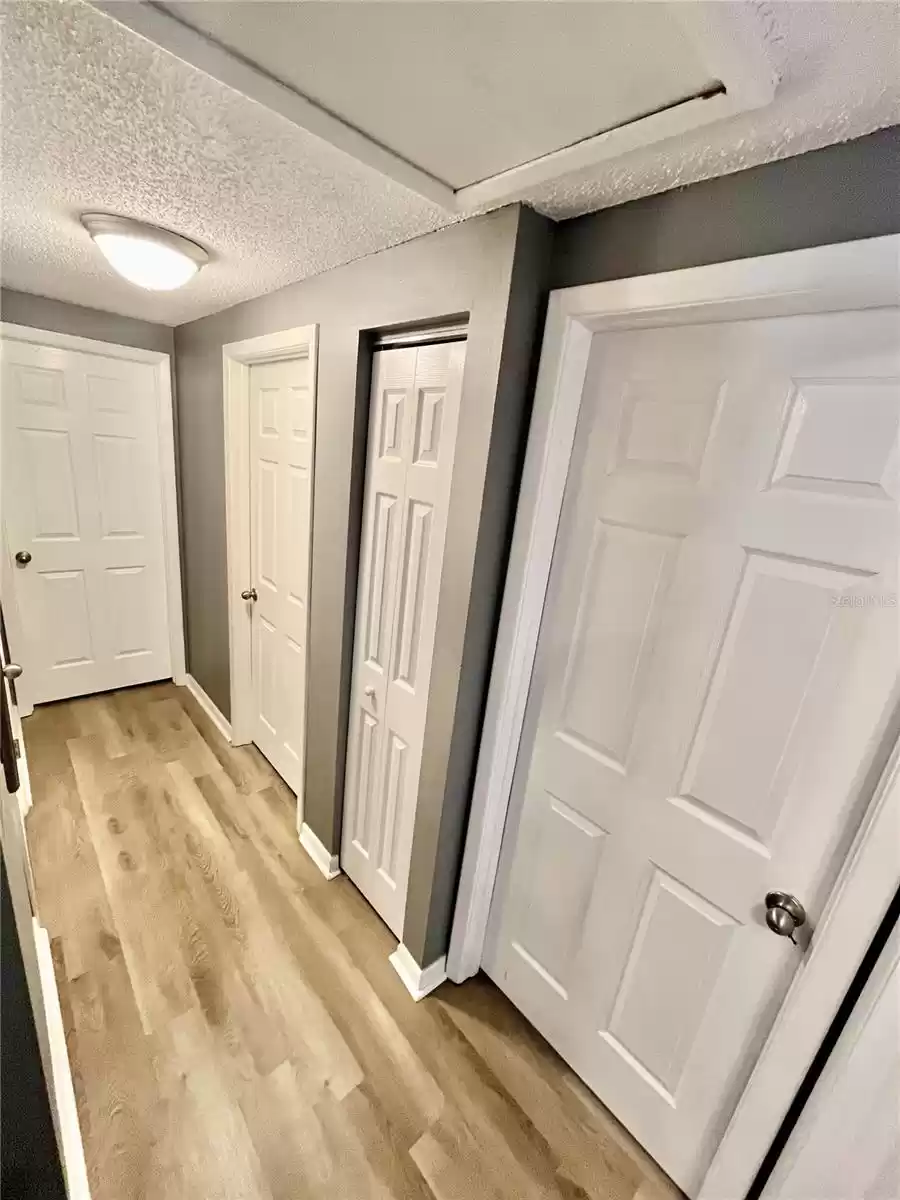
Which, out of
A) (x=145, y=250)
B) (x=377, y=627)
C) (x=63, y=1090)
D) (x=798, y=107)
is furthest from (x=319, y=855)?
(x=798, y=107)

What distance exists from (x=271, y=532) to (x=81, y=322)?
1.51m

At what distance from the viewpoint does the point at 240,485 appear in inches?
88.7

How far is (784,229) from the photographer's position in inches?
31.6

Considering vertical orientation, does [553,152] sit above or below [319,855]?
above

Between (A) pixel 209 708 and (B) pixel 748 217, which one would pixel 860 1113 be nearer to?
(B) pixel 748 217

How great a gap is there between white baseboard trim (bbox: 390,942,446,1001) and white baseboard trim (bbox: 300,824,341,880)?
1.41 ft

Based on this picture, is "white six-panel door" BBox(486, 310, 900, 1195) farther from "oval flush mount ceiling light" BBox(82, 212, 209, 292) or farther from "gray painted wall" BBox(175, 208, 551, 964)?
"oval flush mount ceiling light" BBox(82, 212, 209, 292)

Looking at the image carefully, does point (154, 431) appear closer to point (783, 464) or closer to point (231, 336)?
point (231, 336)

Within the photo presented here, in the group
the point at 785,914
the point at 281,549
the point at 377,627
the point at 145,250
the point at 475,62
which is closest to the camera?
the point at 475,62

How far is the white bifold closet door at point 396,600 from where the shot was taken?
52.4 inches

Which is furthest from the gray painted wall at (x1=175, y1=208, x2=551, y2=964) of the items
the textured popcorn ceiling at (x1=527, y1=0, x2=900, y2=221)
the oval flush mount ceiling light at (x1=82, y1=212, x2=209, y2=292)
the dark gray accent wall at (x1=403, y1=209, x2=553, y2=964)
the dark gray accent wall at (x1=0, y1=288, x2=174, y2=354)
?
the dark gray accent wall at (x1=0, y1=288, x2=174, y2=354)

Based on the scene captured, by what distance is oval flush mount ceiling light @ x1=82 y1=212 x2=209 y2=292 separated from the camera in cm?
126

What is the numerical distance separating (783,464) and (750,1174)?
142 centimetres

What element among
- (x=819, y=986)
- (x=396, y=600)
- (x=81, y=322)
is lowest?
(x=819, y=986)
